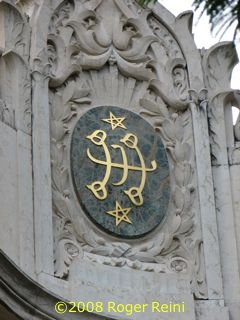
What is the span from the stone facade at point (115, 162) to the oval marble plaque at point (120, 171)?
14 mm

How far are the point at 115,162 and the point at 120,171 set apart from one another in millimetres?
82

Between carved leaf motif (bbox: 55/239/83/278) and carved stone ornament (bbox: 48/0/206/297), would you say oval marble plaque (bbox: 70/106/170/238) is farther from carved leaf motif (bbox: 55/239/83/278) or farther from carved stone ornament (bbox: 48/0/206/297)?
carved leaf motif (bbox: 55/239/83/278)

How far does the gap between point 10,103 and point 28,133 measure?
276 millimetres

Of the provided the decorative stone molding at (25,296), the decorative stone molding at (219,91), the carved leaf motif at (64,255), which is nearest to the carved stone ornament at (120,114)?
the carved leaf motif at (64,255)

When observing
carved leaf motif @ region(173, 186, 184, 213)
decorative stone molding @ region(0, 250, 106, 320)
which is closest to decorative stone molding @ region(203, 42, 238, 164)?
carved leaf motif @ region(173, 186, 184, 213)

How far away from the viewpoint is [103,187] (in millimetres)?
8641

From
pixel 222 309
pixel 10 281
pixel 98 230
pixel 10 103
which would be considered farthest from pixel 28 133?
pixel 222 309

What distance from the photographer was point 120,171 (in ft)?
28.8

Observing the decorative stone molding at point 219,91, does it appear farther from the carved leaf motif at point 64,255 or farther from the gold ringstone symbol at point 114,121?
the carved leaf motif at point 64,255

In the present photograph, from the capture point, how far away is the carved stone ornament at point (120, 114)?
8492 mm

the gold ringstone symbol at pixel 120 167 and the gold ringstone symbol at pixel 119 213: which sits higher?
the gold ringstone symbol at pixel 120 167

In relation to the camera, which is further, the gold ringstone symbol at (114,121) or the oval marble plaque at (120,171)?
the gold ringstone symbol at (114,121)

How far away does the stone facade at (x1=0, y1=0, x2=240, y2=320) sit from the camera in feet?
26.8

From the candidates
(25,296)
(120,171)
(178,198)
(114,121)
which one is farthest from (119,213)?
(25,296)
